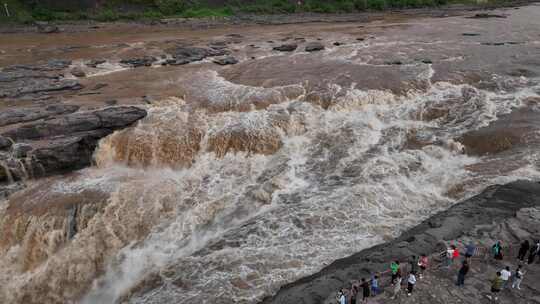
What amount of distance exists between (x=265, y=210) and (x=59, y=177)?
30.7ft

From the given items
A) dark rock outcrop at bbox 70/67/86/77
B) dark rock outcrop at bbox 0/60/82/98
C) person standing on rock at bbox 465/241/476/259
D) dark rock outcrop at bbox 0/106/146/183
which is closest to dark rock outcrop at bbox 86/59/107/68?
dark rock outcrop at bbox 0/60/82/98

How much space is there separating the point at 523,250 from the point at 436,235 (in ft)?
8.57

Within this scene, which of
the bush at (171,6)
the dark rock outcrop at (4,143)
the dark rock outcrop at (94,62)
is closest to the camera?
the dark rock outcrop at (4,143)

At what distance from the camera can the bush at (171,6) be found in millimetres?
59969

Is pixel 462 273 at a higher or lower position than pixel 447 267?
higher

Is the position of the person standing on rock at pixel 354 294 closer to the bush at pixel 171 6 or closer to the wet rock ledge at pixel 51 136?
the wet rock ledge at pixel 51 136

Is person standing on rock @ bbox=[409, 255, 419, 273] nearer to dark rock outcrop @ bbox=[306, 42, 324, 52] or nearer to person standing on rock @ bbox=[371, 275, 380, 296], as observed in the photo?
person standing on rock @ bbox=[371, 275, 380, 296]

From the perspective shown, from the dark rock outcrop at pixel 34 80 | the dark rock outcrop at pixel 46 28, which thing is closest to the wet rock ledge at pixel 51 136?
the dark rock outcrop at pixel 34 80

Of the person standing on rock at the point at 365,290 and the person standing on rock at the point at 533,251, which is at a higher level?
the person standing on rock at the point at 533,251

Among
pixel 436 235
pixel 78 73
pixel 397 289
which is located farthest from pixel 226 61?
pixel 397 289

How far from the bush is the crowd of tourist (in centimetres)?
5517

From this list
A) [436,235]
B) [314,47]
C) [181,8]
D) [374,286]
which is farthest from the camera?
[181,8]

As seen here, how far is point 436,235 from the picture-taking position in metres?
14.8

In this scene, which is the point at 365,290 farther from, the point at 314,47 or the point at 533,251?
the point at 314,47
